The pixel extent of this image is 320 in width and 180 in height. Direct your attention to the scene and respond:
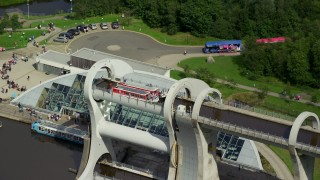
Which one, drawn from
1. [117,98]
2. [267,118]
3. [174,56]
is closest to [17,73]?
[174,56]

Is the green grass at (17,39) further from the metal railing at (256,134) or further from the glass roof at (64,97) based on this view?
the metal railing at (256,134)

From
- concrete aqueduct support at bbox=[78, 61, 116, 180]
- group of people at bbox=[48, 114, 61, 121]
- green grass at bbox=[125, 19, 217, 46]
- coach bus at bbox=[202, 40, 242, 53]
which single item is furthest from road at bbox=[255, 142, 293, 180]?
green grass at bbox=[125, 19, 217, 46]

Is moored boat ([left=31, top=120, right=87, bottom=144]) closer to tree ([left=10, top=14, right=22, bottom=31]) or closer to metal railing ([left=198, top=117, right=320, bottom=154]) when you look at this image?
metal railing ([left=198, top=117, right=320, bottom=154])

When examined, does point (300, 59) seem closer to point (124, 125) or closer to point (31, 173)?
point (124, 125)

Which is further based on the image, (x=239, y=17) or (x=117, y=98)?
(x=239, y=17)

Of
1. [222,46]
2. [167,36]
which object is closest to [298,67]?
[222,46]

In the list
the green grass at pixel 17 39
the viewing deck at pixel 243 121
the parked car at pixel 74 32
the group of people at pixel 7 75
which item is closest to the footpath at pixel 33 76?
the group of people at pixel 7 75

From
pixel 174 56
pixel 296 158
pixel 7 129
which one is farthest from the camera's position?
pixel 174 56
